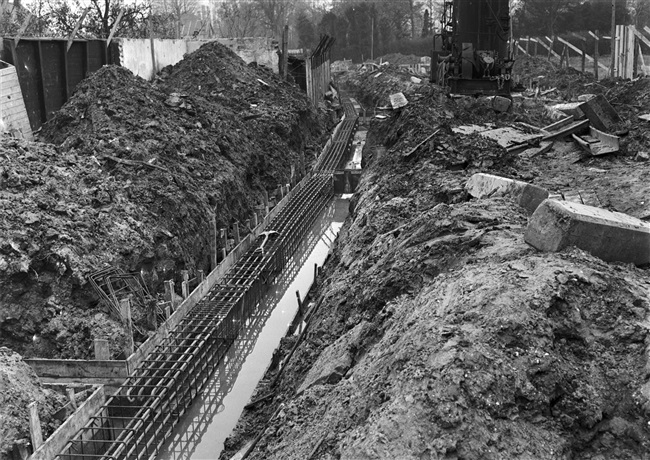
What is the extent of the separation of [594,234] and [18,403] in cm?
655

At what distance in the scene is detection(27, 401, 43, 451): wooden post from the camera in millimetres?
8008

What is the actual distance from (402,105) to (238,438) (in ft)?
56.0

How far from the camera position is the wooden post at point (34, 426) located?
315 inches

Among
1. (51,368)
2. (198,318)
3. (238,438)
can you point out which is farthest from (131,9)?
(238,438)

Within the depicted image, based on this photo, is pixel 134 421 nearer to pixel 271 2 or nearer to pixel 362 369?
pixel 362 369

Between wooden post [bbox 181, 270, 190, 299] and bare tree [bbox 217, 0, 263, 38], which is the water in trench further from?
bare tree [bbox 217, 0, 263, 38]

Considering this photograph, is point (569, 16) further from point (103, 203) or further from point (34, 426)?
point (34, 426)

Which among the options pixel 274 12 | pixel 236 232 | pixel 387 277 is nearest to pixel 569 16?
pixel 274 12

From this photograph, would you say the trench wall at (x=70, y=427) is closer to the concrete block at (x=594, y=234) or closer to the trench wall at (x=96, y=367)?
the trench wall at (x=96, y=367)

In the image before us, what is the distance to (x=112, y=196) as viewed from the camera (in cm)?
1330

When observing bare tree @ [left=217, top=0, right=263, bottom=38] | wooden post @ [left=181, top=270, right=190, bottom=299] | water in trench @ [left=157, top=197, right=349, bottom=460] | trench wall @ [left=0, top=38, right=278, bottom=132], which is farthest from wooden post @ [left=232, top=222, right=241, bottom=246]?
bare tree @ [left=217, top=0, right=263, bottom=38]

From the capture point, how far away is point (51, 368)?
10.1 metres

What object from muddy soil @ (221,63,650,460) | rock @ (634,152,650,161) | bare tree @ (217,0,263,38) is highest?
bare tree @ (217,0,263,38)

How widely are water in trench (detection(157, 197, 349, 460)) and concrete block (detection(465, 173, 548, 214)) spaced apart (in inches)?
182
